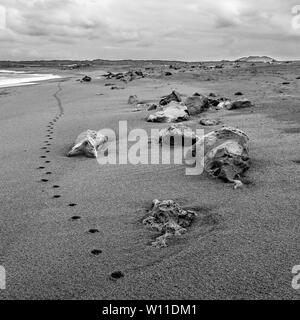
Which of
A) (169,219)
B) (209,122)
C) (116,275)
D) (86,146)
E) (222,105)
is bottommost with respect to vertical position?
(116,275)

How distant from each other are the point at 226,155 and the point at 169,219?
1.42 meters

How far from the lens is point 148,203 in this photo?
4121 millimetres

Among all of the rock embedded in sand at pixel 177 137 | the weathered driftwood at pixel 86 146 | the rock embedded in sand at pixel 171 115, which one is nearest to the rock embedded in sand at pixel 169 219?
the weathered driftwood at pixel 86 146

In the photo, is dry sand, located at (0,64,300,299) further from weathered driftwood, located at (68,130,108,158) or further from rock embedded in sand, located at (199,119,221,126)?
rock embedded in sand, located at (199,119,221,126)

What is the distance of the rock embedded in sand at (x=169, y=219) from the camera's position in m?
3.41

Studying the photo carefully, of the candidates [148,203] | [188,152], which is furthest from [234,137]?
[148,203]

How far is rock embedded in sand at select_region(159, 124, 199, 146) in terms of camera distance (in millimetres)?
6241

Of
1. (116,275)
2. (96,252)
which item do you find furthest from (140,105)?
(116,275)

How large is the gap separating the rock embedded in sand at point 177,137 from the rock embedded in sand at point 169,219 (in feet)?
8.55

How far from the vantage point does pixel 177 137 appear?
634 cm

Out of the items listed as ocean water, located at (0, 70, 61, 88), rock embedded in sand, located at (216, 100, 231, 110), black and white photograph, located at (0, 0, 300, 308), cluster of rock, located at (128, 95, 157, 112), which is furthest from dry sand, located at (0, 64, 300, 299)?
ocean water, located at (0, 70, 61, 88)

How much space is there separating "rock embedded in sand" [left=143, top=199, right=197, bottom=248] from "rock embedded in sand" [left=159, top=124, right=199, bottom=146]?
2605mm

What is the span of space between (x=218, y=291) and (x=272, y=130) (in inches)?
184

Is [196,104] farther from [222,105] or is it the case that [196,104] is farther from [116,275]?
[116,275]
